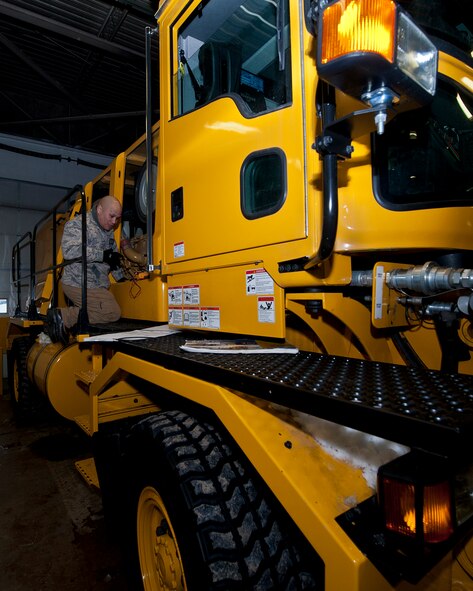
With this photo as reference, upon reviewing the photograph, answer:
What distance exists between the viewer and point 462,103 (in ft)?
5.20

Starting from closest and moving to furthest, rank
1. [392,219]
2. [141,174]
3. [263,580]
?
[263,580], [392,219], [141,174]

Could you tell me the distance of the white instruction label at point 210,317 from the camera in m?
1.95

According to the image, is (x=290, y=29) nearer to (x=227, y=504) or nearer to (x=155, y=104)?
(x=227, y=504)

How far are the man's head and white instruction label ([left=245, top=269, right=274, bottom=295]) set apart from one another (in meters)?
2.21

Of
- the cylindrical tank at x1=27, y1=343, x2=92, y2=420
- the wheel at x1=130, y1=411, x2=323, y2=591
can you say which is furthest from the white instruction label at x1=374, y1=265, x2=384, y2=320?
the cylindrical tank at x1=27, y1=343, x2=92, y2=420

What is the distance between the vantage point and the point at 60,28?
181 inches

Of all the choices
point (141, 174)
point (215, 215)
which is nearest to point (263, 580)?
point (215, 215)

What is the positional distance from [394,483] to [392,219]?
0.98 metres

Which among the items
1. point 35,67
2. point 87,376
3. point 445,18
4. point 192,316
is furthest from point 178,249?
point 35,67

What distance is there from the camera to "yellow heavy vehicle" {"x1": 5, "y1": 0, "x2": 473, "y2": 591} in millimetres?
923

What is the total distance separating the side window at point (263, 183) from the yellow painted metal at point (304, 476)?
0.79m

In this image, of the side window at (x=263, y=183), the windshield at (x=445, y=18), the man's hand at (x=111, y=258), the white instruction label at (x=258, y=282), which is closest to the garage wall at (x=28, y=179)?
Result: the man's hand at (x=111, y=258)

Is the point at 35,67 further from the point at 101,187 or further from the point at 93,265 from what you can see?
the point at 93,265

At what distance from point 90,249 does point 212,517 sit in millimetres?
2854
